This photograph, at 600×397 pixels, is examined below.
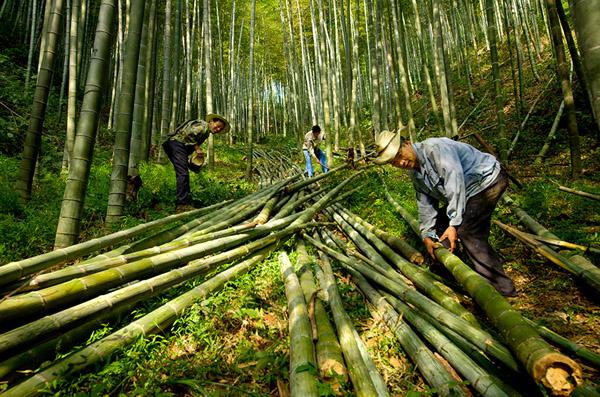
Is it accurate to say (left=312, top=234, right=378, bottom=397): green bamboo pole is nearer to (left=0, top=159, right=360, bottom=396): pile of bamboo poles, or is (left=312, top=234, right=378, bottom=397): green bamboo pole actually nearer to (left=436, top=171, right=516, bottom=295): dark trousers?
(left=0, top=159, right=360, bottom=396): pile of bamboo poles

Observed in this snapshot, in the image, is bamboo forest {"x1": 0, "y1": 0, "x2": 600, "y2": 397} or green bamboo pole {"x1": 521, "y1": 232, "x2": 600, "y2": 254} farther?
green bamboo pole {"x1": 521, "y1": 232, "x2": 600, "y2": 254}

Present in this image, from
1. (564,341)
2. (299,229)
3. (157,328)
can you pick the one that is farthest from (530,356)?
(299,229)

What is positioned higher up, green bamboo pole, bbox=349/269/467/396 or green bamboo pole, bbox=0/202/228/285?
green bamboo pole, bbox=0/202/228/285

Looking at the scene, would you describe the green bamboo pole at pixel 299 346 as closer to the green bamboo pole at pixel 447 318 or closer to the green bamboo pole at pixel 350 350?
the green bamboo pole at pixel 350 350

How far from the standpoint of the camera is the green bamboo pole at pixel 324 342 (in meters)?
1.48

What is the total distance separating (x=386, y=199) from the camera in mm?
4672

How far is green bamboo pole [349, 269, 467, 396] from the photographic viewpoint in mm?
1412

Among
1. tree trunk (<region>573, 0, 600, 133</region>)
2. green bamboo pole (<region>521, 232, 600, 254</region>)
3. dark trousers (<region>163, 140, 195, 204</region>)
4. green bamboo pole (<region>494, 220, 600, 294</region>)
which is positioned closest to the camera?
tree trunk (<region>573, 0, 600, 133</region>)

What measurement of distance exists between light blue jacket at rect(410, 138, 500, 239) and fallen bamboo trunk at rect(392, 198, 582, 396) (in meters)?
0.80

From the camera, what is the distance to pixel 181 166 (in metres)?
4.74

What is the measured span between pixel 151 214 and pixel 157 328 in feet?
8.46

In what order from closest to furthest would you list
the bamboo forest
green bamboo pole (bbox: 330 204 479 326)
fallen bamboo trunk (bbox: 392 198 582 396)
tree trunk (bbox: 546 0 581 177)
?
fallen bamboo trunk (bbox: 392 198 582 396), the bamboo forest, green bamboo pole (bbox: 330 204 479 326), tree trunk (bbox: 546 0 581 177)

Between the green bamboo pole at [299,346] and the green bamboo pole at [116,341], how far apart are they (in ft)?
1.84

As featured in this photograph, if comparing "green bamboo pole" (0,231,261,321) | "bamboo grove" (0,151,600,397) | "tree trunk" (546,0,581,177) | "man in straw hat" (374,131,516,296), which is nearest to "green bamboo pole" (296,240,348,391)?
"bamboo grove" (0,151,600,397)
